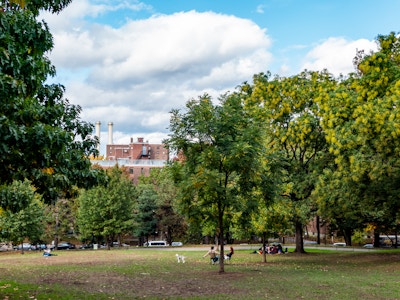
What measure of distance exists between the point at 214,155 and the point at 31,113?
1298 centimetres

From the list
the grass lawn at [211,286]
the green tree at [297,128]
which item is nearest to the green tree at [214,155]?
the grass lawn at [211,286]

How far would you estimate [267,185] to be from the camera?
83.9ft

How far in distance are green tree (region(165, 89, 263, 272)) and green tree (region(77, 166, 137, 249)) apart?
1525 inches

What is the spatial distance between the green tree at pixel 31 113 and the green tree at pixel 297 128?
→ 25303 millimetres

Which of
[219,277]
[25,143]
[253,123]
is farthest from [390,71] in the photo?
[25,143]

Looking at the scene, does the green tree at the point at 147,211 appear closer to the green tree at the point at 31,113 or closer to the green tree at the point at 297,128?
the green tree at the point at 297,128

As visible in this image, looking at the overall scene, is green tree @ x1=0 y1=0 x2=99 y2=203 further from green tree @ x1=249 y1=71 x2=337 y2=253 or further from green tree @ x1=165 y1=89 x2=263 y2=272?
green tree @ x1=249 y1=71 x2=337 y2=253

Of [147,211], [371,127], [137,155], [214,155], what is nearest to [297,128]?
[371,127]

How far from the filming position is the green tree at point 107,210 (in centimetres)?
6228

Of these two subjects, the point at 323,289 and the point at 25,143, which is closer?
the point at 25,143

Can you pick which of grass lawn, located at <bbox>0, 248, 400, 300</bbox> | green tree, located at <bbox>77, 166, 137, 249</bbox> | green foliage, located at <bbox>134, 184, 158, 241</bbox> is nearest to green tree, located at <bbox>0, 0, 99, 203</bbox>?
grass lawn, located at <bbox>0, 248, 400, 300</bbox>

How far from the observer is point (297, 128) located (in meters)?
37.9

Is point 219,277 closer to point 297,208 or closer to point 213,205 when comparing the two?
point 213,205

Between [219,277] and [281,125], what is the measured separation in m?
21.1
